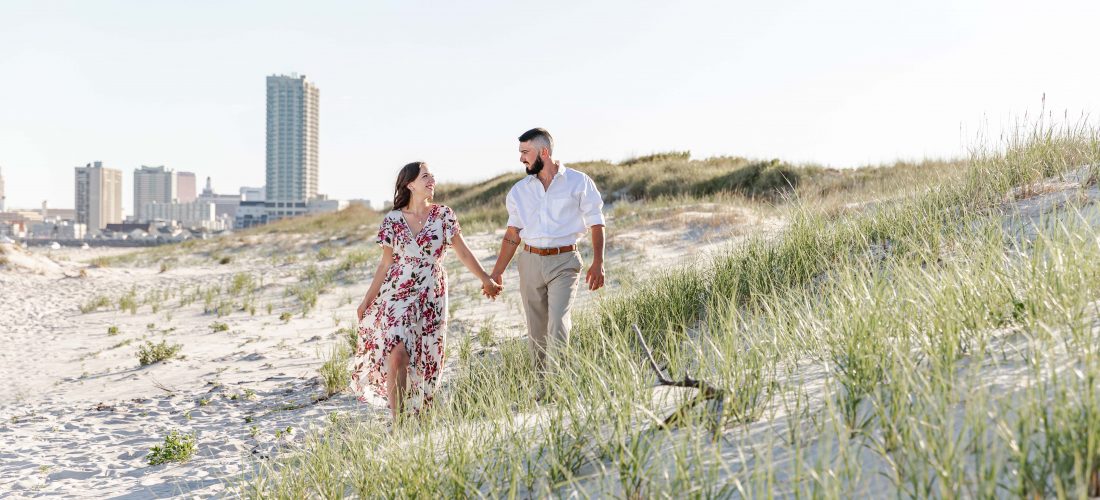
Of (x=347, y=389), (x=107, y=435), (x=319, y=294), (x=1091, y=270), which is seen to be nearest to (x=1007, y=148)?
(x=1091, y=270)

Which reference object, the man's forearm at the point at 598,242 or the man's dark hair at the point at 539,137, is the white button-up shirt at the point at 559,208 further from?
the man's dark hair at the point at 539,137

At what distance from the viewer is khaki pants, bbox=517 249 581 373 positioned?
16.9ft

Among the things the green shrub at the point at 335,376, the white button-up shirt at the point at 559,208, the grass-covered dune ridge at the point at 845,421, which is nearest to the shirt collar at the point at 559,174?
the white button-up shirt at the point at 559,208

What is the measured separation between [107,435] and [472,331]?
13.3 feet

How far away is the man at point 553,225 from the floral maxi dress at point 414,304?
1.76 feet

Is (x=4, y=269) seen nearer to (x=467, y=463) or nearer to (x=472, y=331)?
(x=472, y=331)

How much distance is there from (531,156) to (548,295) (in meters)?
0.97

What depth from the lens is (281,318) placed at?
11.6 metres

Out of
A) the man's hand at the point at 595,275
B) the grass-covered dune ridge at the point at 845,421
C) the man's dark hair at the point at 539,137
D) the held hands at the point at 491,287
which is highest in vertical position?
the man's dark hair at the point at 539,137

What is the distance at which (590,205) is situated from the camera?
5246 mm

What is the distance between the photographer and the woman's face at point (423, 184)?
528 centimetres

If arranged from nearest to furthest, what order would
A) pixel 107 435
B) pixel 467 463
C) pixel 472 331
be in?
pixel 467 463, pixel 107 435, pixel 472 331

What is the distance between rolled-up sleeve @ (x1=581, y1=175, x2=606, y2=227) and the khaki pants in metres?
0.26

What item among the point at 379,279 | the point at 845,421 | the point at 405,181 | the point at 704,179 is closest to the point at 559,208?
the point at 405,181
